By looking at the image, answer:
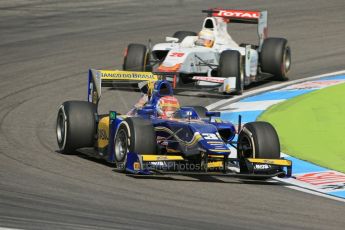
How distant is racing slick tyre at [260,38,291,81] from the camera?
26.8 m

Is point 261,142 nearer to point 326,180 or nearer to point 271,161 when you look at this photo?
point 271,161

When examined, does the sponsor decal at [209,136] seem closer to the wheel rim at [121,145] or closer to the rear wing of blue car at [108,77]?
the wheel rim at [121,145]

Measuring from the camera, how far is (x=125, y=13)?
36.3 meters

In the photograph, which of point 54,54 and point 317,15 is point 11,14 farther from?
point 317,15

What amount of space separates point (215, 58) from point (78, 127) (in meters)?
8.62

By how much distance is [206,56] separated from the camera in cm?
2558

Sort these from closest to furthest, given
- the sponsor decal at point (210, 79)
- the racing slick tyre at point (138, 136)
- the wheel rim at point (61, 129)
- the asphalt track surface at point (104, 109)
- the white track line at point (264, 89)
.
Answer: the asphalt track surface at point (104, 109)
the racing slick tyre at point (138, 136)
the wheel rim at point (61, 129)
the white track line at point (264, 89)
the sponsor decal at point (210, 79)

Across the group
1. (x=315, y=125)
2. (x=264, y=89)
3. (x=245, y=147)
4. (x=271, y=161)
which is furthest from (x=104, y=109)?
(x=271, y=161)

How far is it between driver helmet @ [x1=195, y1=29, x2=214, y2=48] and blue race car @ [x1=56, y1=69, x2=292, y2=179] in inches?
315

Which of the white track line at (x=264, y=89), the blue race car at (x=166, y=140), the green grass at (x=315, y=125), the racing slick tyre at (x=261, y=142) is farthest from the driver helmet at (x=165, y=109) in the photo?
the white track line at (x=264, y=89)

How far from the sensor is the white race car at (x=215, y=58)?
81.0 feet

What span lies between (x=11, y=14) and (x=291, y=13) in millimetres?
9064

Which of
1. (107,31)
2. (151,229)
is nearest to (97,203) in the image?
(151,229)

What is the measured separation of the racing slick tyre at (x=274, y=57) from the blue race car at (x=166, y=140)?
358 inches
